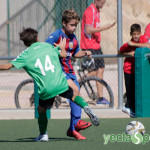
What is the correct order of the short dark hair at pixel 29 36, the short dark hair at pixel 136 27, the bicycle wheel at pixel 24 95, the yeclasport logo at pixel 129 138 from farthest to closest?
1. the bicycle wheel at pixel 24 95
2. the short dark hair at pixel 136 27
3. the yeclasport logo at pixel 129 138
4. the short dark hair at pixel 29 36

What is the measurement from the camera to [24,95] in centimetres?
1106

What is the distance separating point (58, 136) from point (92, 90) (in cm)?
302

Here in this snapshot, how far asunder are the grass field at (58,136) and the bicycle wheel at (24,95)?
0.95 meters

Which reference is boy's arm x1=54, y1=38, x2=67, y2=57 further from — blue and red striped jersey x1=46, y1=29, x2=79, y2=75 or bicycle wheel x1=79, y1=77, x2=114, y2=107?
bicycle wheel x1=79, y1=77, x2=114, y2=107

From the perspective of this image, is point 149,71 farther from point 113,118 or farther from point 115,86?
point 115,86

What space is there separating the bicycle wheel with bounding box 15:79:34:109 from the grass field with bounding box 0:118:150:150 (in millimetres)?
954

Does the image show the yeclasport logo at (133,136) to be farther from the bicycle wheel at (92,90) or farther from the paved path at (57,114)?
the bicycle wheel at (92,90)

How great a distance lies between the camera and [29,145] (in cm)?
723

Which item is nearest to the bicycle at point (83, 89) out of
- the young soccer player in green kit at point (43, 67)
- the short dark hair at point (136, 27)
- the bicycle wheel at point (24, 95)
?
the bicycle wheel at point (24, 95)

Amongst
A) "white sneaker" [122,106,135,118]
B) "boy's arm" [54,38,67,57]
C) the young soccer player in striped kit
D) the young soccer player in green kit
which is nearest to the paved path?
"white sneaker" [122,106,135,118]

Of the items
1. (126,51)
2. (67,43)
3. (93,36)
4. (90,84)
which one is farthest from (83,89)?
(67,43)

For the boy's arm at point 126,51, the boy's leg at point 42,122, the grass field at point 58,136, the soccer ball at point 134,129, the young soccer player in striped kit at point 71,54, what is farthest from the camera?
the boy's arm at point 126,51

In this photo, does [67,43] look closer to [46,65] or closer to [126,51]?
[46,65]

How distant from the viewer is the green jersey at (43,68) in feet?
23.3
